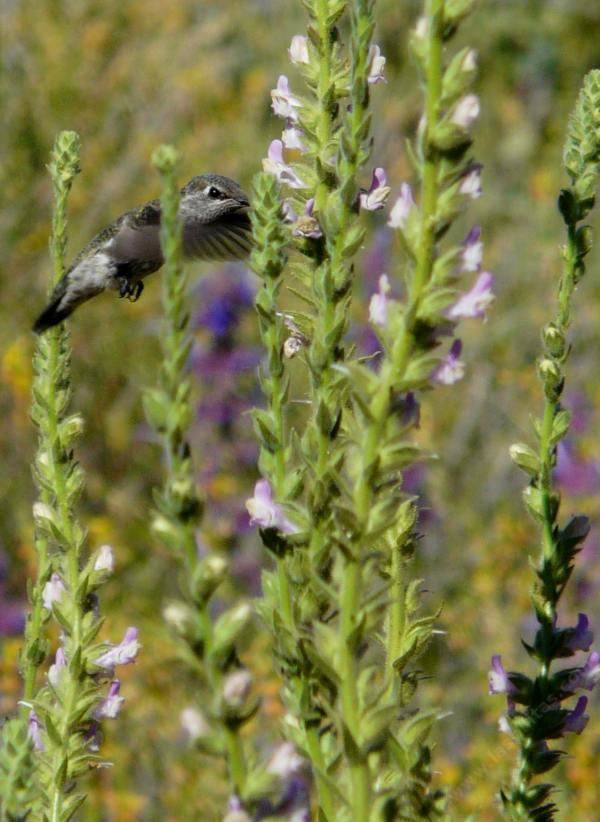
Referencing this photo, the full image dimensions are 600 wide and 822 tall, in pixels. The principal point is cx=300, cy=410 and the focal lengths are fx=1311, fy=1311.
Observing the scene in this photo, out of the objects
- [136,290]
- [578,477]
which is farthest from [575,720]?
[578,477]

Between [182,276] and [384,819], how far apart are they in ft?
1.84

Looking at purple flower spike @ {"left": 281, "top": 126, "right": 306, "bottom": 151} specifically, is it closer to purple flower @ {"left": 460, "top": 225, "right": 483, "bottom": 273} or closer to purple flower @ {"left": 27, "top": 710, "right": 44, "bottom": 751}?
purple flower @ {"left": 460, "top": 225, "right": 483, "bottom": 273}

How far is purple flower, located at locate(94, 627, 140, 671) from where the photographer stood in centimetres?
173

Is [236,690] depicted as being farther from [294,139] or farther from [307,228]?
[294,139]

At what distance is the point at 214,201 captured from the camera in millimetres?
3221

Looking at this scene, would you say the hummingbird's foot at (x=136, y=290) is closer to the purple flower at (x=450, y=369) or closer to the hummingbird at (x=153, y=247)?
the hummingbird at (x=153, y=247)

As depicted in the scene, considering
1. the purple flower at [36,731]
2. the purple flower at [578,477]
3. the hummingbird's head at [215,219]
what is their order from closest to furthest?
the purple flower at [36,731] < the hummingbird's head at [215,219] < the purple flower at [578,477]

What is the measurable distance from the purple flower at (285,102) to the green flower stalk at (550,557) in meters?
0.41

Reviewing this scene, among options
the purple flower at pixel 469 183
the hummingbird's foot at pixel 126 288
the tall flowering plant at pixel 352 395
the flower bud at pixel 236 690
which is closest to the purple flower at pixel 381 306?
the tall flowering plant at pixel 352 395

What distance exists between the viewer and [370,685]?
1347 millimetres

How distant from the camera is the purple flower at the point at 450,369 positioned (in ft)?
4.53

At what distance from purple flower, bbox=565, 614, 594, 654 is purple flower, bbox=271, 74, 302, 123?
2.80 feet

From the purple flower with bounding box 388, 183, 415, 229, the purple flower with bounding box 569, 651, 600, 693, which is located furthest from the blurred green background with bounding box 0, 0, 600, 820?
the purple flower with bounding box 388, 183, 415, 229

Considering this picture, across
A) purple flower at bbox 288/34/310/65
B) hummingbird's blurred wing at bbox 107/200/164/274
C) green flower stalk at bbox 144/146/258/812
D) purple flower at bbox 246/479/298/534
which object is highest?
hummingbird's blurred wing at bbox 107/200/164/274
